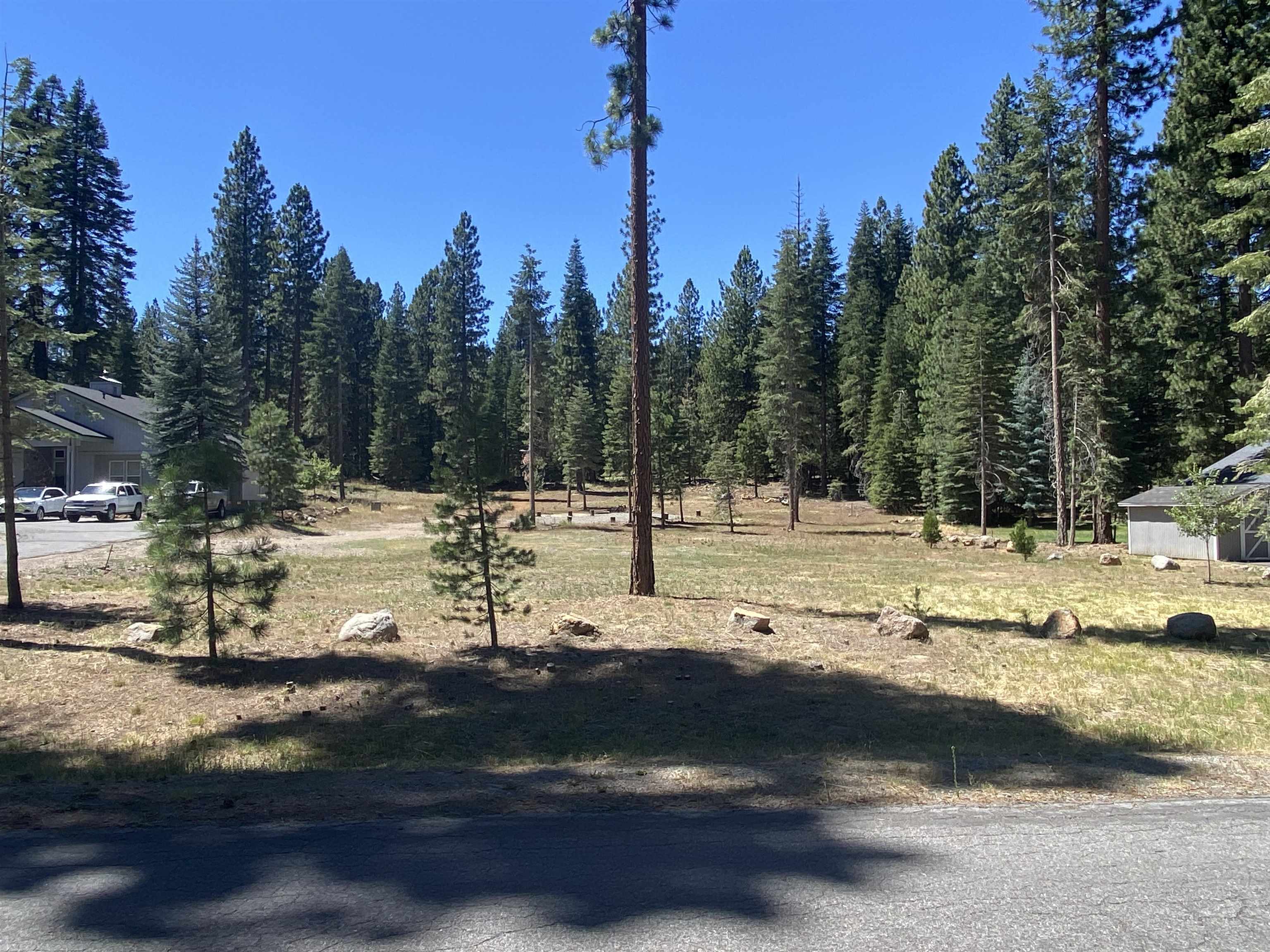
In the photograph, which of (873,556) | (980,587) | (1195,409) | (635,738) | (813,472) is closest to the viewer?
(635,738)

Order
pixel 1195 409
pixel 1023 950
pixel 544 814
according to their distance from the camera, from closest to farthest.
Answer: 1. pixel 1023 950
2. pixel 544 814
3. pixel 1195 409

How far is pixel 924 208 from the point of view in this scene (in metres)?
56.5

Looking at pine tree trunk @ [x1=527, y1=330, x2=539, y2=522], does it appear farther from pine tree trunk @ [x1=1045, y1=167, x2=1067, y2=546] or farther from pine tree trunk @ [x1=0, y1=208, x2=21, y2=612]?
pine tree trunk @ [x1=0, y1=208, x2=21, y2=612]

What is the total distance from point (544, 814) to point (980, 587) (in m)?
15.2

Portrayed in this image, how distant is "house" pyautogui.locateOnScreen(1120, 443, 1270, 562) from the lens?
23562 mm

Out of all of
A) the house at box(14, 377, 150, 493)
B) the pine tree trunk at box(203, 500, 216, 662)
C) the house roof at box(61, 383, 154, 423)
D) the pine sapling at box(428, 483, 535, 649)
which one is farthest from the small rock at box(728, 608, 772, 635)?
the house roof at box(61, 383, 154, 423)

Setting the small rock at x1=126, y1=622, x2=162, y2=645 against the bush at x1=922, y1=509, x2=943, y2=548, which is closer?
the small rock at x1=126, y1=622, x2=162, y2=645

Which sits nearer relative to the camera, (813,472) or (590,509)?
(590,509)

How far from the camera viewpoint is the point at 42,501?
103ft

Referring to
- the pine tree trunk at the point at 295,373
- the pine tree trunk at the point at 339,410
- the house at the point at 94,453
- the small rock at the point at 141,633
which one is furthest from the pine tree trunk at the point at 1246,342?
the pine tree trunk at the point at 339,410

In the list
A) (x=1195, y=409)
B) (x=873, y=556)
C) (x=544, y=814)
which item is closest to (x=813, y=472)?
(x=1195, y=409)

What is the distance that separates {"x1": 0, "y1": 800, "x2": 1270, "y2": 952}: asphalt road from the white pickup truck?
4.95 meters

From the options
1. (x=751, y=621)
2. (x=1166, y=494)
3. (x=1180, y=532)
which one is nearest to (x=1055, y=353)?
(x=1166, y=494)

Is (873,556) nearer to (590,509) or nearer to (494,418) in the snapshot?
(494,418)
